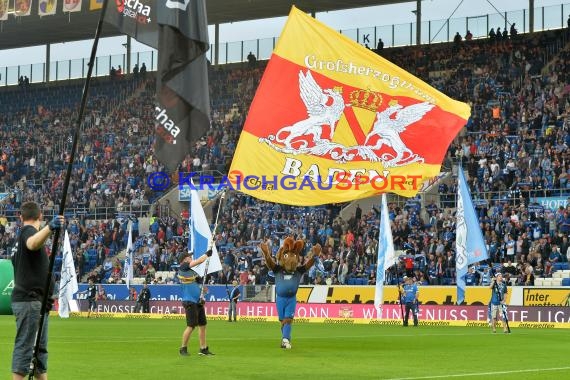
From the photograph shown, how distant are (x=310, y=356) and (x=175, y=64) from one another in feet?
34.4

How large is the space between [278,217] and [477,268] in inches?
554

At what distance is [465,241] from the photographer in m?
35.9

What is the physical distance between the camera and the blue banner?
5022 cm

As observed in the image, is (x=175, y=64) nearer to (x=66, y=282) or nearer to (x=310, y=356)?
(x=310, y=356)

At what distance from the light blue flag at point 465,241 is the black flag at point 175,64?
23.3 m

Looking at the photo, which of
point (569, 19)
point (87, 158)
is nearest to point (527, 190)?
point (569, 19)

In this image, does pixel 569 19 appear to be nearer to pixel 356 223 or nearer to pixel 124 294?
pixel 356 223

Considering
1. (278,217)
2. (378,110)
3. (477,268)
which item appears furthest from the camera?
(278,217)

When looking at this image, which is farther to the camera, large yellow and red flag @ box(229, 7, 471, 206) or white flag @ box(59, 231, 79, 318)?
white flag @ box(59, 231, 79, 318)

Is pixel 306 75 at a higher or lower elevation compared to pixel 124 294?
higher

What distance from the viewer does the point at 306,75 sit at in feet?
90.4

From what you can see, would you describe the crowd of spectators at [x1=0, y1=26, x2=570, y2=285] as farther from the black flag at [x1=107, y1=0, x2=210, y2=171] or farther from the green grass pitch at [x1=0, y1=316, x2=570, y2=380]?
the black flag at [x1=107, y1=0, x2=210, y2=171]

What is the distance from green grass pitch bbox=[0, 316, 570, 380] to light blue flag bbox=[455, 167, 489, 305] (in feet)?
9.33

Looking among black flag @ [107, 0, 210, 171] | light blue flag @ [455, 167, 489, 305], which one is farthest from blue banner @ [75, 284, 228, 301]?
black flag @ [107, 0, 210, 171]
